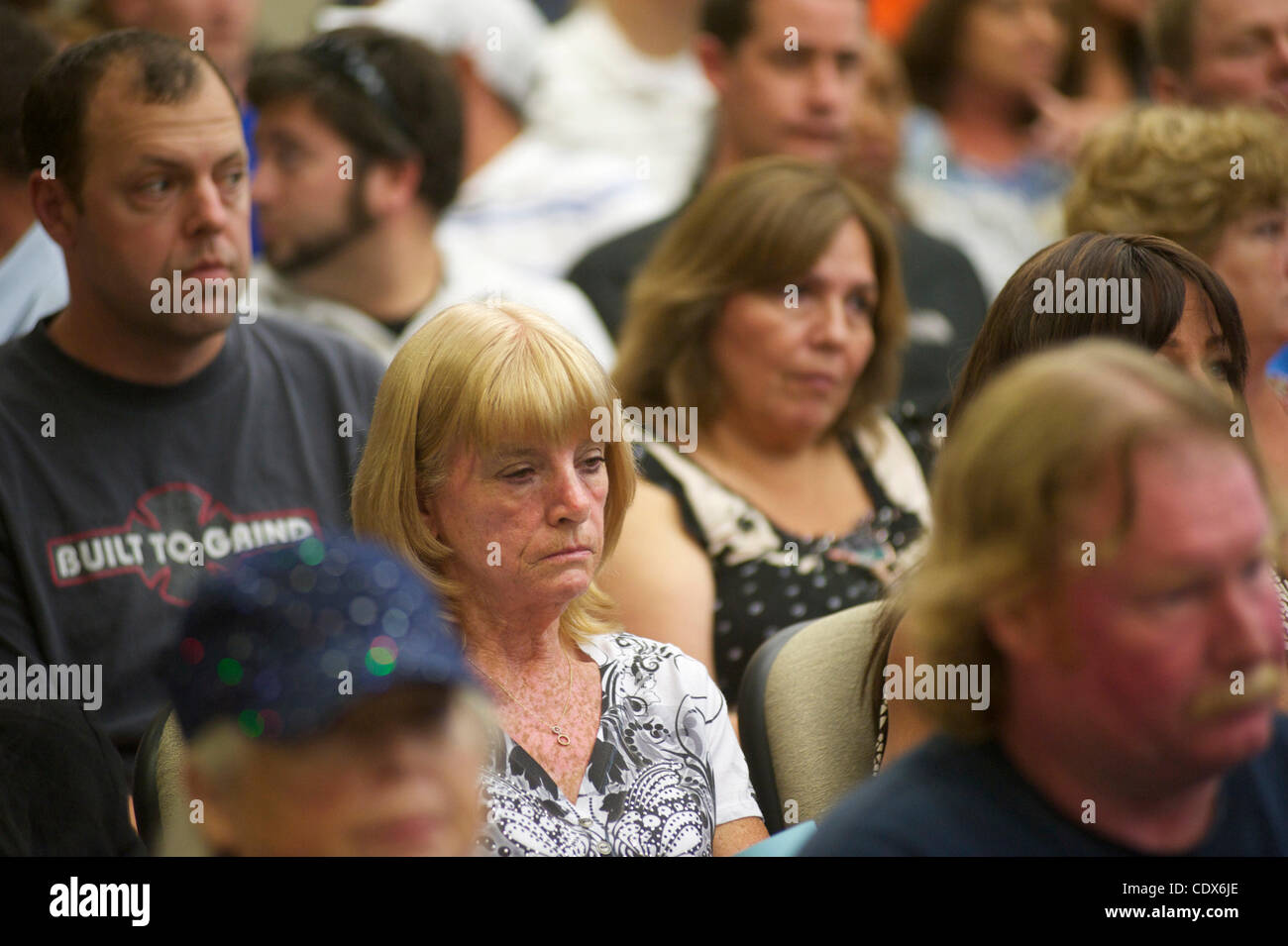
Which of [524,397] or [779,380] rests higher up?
[779,380]

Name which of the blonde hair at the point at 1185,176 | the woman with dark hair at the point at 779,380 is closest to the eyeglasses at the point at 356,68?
the woman with dark hair at the point at 779,380

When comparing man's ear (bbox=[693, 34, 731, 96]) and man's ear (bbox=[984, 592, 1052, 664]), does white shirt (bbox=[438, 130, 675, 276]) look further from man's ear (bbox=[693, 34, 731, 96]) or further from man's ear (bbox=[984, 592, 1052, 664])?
man's ear (bbox=[984, 592, 1052, 664])

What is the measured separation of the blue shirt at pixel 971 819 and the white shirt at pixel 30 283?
2073 millimetres

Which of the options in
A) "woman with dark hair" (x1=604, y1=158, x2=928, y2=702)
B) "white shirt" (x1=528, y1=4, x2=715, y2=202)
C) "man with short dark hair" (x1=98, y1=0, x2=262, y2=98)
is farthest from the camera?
"white shirt" (x1=528, y1=4, x2=715, y2=202)

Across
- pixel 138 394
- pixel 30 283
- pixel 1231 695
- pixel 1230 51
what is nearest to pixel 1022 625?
pixel 1231 695

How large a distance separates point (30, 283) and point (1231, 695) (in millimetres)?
2388

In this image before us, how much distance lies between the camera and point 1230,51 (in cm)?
340

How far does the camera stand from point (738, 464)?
2.80m

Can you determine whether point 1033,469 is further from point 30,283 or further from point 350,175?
point 350,175

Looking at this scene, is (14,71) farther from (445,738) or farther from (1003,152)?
(1003,152)

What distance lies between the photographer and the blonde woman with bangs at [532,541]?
1.85 metres

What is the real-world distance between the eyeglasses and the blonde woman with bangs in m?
1.81

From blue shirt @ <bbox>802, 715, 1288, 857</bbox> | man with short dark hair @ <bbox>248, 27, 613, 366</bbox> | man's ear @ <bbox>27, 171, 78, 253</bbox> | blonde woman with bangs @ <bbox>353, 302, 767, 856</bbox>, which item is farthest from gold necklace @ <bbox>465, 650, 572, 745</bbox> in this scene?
man with short dark hair @ <bbox>248, 27, 613, 366</bbox>

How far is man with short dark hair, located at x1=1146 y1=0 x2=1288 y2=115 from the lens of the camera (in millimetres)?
3357
